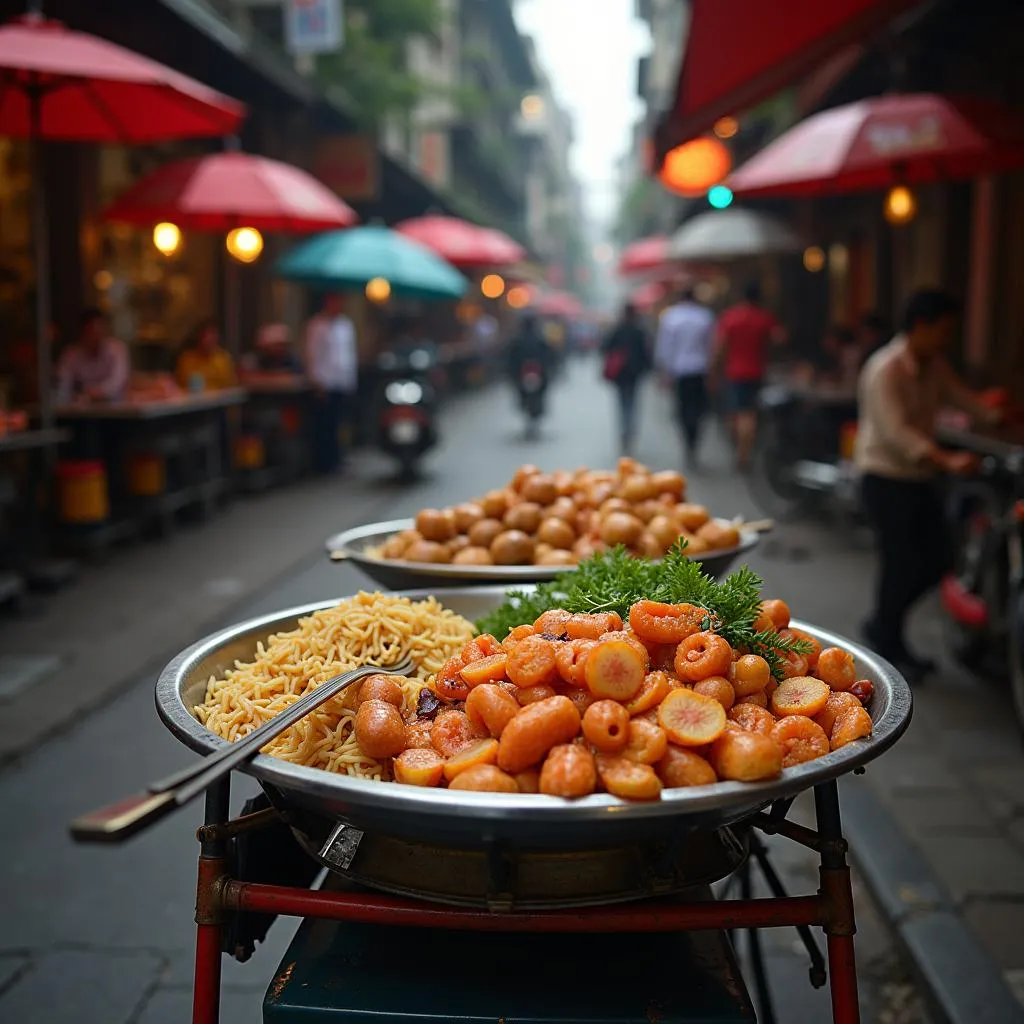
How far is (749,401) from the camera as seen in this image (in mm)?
14789

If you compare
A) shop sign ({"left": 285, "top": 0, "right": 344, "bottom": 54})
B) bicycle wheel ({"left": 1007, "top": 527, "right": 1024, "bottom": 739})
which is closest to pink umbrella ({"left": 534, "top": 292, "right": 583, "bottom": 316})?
shop sign ({"left": 285, "top": 0, "right": 344, "bottom": 54})

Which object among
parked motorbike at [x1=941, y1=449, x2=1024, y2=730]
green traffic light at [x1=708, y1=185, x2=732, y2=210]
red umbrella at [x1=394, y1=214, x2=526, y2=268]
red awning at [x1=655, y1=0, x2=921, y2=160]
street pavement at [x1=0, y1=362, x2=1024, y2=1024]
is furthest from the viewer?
red umbrella at [x1=394, y1=214, x2=526, y2=268]

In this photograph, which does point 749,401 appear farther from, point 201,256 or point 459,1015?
point 459,1015

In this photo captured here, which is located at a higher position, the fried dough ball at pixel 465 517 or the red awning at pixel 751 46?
the red awning at pixel 751 46

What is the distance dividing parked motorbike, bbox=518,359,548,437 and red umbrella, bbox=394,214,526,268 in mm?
1846

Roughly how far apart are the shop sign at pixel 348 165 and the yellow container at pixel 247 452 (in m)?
6.45

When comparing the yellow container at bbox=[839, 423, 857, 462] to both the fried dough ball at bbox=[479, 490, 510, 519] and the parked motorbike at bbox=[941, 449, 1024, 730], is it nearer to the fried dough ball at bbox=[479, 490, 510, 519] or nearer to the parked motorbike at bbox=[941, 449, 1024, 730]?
the parked motorbike at bbox=[941, 449, 1024, 730]

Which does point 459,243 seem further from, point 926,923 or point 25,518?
point 926,923

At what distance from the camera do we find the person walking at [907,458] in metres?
5.75

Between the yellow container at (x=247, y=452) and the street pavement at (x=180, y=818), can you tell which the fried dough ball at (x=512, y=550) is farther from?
the yellow container at (x=247, y=452)

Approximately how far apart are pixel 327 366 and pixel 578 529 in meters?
10.8

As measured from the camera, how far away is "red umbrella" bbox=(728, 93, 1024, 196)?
7121 mm

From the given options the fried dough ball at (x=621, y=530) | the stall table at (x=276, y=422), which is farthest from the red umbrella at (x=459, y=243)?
the fried dough ball at (x=621, y=530)

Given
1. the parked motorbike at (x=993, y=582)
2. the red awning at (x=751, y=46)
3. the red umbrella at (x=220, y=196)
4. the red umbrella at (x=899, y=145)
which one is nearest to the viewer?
the red awning at (x=751, y=46)
